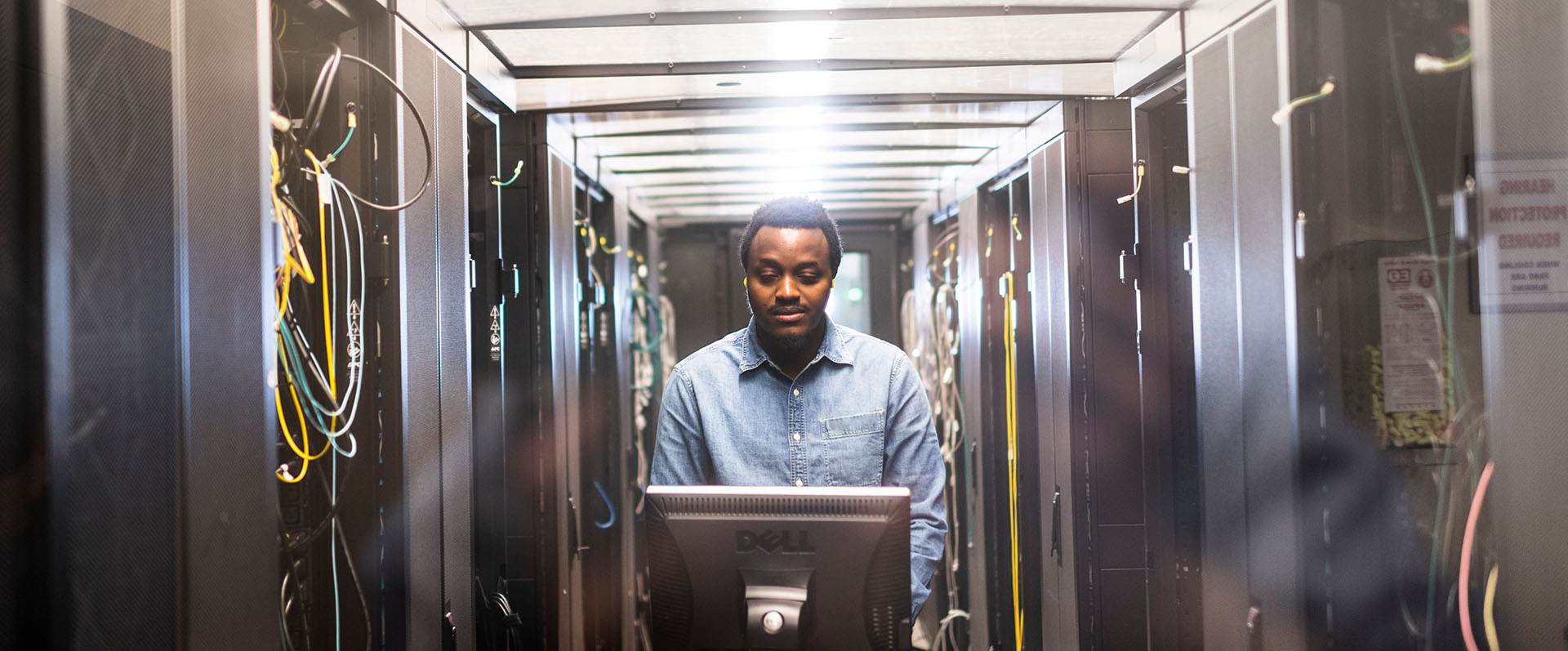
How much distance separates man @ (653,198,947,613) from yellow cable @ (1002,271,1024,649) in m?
1.91

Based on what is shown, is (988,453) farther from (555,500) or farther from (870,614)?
(870,614)

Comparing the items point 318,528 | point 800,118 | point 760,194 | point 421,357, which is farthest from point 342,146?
point 760,194

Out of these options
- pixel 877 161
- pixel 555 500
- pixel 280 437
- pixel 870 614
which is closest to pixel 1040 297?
pixel 877 161

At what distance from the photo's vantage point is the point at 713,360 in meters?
2.16

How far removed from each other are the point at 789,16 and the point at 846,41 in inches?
10.6

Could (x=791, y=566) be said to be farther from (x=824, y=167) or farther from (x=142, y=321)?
(x=824, y=167)

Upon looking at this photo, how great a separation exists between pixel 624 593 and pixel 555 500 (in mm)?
1872

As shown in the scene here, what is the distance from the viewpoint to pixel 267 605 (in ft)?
4.92

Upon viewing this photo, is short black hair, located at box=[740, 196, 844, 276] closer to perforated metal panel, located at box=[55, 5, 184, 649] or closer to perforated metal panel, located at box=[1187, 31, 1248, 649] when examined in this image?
perforated metal panel, located at box=[1187, 31, 1248, 649]

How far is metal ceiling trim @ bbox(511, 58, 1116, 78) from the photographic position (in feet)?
9.52

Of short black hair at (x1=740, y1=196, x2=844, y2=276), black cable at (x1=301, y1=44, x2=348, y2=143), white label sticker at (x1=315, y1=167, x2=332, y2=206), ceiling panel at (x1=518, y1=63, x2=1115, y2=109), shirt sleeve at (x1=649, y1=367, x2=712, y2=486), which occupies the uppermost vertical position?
ceiling panel at (x1=518, y1=63, x2=1115, y2=109)

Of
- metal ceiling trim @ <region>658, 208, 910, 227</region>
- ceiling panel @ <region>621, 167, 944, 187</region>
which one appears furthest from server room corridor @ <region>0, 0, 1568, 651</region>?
metal ceiling trim @ <region>658, 208, 910, 227</region>

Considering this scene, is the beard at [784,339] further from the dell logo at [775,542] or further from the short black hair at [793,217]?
the dell logo at [775,542]

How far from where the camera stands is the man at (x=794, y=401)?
6.78ft
